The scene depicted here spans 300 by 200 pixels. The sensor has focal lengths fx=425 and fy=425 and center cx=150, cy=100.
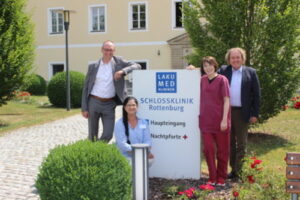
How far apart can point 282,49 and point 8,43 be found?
281 inches

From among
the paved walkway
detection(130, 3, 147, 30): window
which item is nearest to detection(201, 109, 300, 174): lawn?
the paved walkway

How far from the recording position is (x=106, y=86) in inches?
227

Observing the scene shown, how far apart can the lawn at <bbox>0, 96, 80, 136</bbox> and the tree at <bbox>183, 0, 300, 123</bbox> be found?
581 cm

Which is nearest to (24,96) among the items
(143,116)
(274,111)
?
(274,111)

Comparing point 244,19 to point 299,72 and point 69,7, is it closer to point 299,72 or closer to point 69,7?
point 299,72

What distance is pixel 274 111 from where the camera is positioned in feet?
29.1

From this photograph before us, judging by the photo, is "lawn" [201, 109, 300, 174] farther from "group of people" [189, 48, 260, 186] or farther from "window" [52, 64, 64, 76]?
"window" [52, 64, 64, 76]

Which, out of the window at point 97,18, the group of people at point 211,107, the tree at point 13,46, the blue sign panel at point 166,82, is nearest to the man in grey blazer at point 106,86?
the group of people at point 211,107

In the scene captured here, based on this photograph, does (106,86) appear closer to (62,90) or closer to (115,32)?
(62,90)

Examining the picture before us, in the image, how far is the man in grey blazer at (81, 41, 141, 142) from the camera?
5750 mm

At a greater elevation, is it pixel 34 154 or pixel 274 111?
pixel 274 111

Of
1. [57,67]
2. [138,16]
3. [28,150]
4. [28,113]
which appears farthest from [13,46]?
[57,67]

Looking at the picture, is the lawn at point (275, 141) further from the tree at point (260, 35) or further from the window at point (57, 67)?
the window at point (57, 67)

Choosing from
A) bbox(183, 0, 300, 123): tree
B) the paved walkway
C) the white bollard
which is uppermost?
bbox(183, 0, 300, 123): tree
